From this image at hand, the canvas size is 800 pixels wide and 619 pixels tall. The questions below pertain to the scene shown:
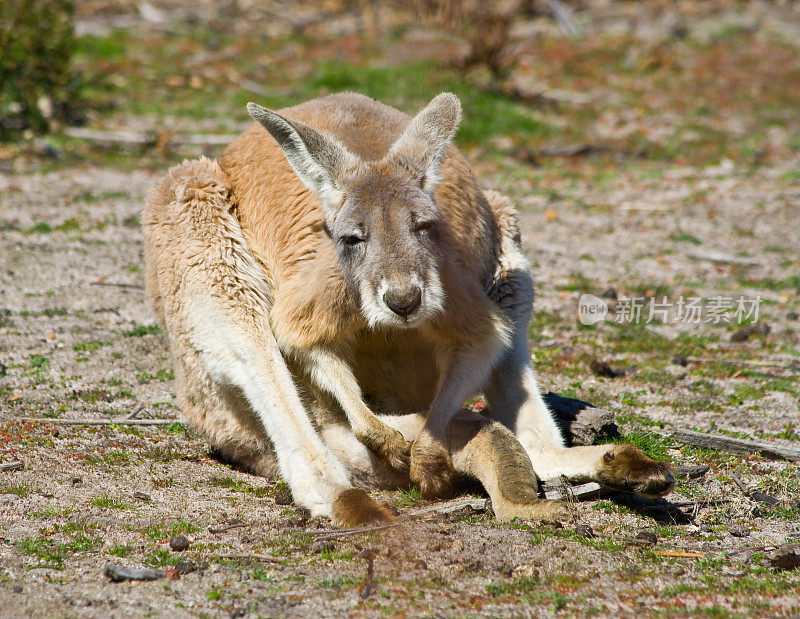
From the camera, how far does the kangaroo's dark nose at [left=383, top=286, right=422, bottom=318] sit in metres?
4.00

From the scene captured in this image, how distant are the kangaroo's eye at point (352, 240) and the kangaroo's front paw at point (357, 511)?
1.18m

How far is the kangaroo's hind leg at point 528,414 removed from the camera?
3971 mm

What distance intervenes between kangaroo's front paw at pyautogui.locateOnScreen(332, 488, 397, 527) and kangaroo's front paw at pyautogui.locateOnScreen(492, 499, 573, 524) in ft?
1.62

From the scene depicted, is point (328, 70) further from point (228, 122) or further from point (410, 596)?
point (410, 596)

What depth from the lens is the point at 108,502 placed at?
14.1 feet

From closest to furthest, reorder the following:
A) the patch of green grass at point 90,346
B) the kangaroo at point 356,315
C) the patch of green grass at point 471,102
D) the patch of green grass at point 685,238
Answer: the kangaroo at point 356,315 < the patch of green grass at point 90,346 < the patch of green grass at point 685,238 < the patch of green grass at point 471,102

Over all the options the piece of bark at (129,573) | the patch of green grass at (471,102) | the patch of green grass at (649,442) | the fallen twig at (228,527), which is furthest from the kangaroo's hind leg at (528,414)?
the patch of green grass at (471,102)

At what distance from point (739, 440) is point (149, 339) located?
4.44m

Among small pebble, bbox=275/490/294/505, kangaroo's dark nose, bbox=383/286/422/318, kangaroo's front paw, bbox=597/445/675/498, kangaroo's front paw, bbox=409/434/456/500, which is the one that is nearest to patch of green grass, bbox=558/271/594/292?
kangaroo's front paw, bbox=409/434/456/500

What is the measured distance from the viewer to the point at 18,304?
747 centimetres

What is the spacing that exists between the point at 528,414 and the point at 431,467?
0.79 meters

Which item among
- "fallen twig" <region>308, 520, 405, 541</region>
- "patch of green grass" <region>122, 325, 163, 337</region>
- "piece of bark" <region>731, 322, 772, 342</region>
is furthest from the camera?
"piece of bark" <region>731, 322, 772, 342</region>

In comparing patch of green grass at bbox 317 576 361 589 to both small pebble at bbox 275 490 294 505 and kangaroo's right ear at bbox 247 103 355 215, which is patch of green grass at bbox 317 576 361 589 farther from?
kangaroo's right ear at bbox 247 103 355 215

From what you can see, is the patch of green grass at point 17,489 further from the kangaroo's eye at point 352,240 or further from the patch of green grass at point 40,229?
the patch of green grass at point 40,229
